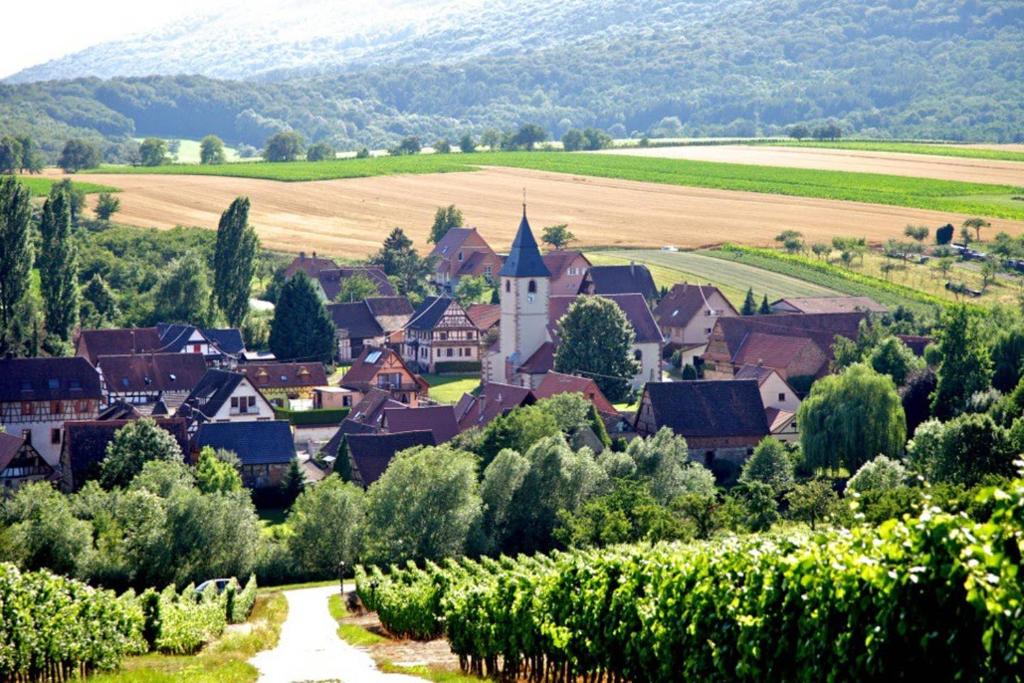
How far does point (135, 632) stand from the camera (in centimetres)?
3678

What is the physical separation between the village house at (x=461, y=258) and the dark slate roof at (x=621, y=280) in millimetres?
13269

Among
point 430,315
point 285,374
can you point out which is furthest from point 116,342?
point 430,315

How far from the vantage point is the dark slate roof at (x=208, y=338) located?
10200cm

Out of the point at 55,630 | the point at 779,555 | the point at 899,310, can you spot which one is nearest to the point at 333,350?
the point at 899,310

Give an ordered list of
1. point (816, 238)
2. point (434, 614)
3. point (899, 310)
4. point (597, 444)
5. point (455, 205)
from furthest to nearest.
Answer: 1. point (455, 205)
2. point (816, 238)
3. point (899, 310)
4. point (597, 444)
5. point (434, 614)

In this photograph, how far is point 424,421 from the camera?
80438mm

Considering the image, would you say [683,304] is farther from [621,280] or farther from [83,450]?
[83,450]

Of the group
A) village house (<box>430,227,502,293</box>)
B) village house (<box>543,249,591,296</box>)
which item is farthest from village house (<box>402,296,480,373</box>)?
village house (<box>430,227,502,293</box>)

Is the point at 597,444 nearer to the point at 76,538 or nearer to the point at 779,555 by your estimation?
the point at 76,538

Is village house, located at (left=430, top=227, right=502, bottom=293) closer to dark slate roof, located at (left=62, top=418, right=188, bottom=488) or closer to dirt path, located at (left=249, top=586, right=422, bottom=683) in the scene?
dark slate roof, located at (left=62, top=418, right=188, bottom=488)

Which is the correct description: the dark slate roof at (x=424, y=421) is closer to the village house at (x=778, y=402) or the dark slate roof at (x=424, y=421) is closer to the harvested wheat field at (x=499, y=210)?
the village house at (x=778, y=402)

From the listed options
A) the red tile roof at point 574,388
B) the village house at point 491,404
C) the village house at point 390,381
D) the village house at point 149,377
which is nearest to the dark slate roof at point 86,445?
the village house at point 491,404

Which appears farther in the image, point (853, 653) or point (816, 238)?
point (816, 238)

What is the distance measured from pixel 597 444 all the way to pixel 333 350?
35546 millimetres
